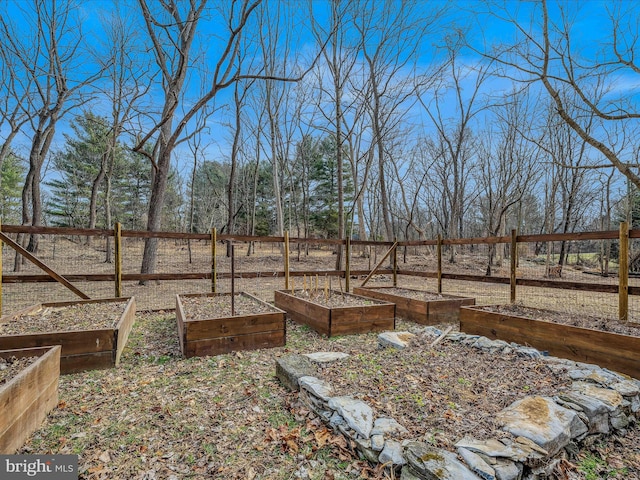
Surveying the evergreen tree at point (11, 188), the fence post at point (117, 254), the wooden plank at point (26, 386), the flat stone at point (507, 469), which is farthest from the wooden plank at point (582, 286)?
the evergreen tree at point (11, 188)

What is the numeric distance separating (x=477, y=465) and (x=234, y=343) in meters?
2.62

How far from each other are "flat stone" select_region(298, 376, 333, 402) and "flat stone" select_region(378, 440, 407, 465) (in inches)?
21.2

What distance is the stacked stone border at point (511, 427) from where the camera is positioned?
1544 millimetres

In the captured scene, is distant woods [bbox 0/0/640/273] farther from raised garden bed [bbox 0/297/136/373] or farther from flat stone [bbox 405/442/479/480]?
flat stone [bbox 405/442/479/480]

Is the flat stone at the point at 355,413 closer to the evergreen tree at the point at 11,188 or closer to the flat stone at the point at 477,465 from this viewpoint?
the flat stone at the point at 477,465

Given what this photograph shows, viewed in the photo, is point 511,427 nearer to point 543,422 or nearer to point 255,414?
point 543,422

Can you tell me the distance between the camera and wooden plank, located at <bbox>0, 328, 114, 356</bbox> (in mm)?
2744

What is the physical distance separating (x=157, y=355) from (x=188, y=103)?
9.44m

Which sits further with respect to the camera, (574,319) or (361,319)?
(361,319)

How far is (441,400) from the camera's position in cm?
223

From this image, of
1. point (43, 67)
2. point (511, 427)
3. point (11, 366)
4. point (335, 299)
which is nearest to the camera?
point (511, 427)

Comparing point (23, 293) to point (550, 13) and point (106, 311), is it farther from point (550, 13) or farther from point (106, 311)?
point (550, 13)

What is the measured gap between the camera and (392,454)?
1646mm

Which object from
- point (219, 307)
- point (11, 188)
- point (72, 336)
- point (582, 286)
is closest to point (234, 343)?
point (219, 307)
